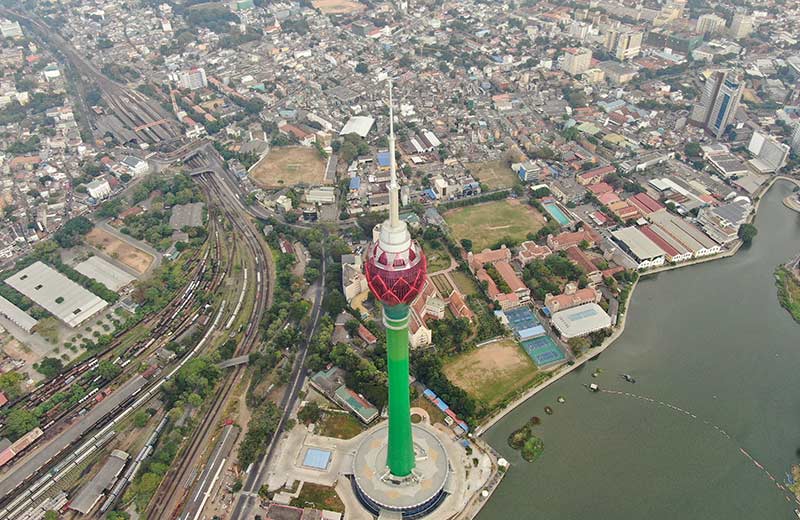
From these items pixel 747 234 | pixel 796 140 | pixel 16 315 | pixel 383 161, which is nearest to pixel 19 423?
pixel 16 315

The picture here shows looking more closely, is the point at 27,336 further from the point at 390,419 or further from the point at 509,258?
the point at 509,258

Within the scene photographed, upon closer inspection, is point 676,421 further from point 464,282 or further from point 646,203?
point 646,203

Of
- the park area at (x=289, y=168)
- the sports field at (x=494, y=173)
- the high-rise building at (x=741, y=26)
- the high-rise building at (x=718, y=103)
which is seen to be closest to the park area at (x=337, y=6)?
the park area at (x=289, y=168)

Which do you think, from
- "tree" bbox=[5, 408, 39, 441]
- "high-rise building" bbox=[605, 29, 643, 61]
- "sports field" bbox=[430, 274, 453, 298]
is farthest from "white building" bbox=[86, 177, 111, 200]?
"high-rise building" bbox=[605, 29, 643, 61]

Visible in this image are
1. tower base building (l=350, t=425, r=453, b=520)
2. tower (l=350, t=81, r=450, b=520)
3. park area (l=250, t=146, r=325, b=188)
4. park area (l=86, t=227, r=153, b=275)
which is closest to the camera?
tower (l=350, t=81, r=450, b=520)

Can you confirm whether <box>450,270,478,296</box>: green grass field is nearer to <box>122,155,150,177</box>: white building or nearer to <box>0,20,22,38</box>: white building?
<box>122,155,150,177</box>: white building

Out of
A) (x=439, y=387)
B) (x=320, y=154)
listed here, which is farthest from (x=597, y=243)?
(x=320, y=154)

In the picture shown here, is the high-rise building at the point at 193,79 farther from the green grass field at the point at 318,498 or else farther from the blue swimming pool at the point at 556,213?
the green grass field at the point at 318,498
